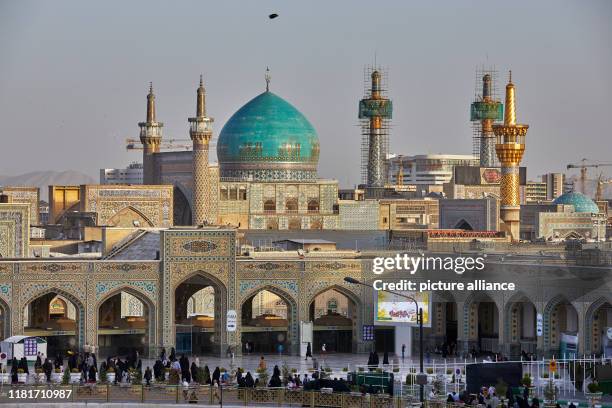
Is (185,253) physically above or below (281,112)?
below

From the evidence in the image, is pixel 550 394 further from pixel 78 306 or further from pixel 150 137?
pixel 150 137

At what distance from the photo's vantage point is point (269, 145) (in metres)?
61.1

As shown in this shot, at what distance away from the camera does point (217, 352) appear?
41.3 m

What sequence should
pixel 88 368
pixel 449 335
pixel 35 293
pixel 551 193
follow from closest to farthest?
pixel 88 368 → pixel 35 293 → pixel 449 335 → pixel 551 193

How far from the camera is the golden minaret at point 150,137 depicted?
6362 centimetres

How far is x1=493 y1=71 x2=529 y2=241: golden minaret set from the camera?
2233 inches

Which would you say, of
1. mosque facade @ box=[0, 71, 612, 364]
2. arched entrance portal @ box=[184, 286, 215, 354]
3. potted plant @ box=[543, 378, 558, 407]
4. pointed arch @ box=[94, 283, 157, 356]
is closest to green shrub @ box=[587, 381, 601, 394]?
potted plant @ box=[543, 378, 558, 407]

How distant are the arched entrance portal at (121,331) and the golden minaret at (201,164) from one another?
15.9 metres

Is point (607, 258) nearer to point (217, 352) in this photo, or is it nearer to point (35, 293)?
point (217, 352)

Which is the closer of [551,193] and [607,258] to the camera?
[607,258]

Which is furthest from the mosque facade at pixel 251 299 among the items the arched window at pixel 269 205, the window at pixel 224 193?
the arched window at pixel 269 205

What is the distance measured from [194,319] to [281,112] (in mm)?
19476

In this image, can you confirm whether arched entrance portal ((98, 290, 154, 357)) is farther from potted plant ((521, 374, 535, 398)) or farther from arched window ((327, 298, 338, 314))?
potted plant ((521, 374, 535, 398))

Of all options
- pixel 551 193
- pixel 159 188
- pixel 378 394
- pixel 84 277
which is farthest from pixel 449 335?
pixel 551 193
